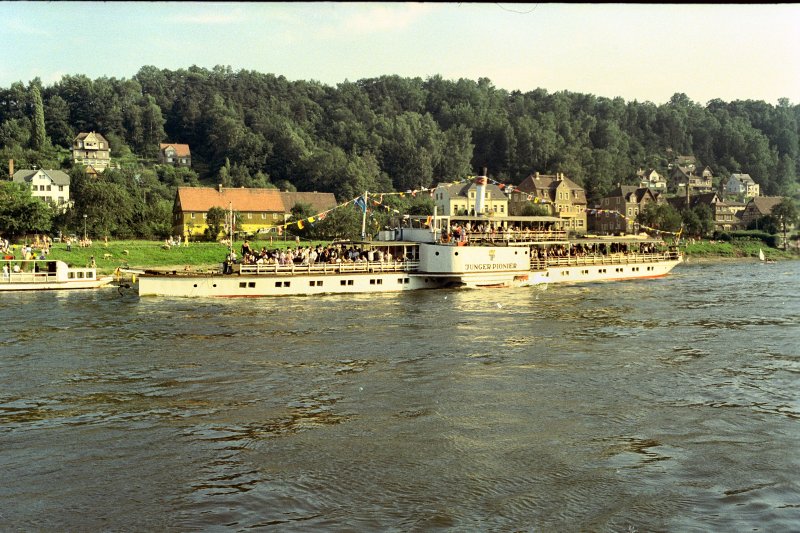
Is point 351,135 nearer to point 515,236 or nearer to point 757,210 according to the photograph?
point 757,210

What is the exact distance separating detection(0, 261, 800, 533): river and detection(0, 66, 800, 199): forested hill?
9548cm

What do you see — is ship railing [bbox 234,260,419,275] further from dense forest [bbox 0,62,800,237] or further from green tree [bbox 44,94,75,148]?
green tree [bbox 44,94,75,148]

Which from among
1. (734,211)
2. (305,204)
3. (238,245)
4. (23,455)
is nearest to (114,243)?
(238,245)

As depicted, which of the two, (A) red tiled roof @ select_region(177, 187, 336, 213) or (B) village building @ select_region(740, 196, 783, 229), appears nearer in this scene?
(A) red tiled roof @ select_region(177, 187, 336, 213)

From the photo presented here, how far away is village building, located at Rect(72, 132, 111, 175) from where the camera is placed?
146 m

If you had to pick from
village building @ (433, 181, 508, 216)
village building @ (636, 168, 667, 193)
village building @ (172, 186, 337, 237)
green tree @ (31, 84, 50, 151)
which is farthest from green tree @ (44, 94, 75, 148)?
village building @ (636, 168, 667, 193)

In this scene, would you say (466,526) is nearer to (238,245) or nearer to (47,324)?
(47,324)

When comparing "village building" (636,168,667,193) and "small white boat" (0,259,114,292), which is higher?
"village building" (636,168,667,193)

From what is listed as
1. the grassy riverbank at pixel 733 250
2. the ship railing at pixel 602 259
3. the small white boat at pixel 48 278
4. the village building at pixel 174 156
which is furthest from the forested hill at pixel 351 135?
the small white boat at pixel 48 278

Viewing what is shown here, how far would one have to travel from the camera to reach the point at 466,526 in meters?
11.2

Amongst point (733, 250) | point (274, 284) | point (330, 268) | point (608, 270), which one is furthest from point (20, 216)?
point (733, 250)

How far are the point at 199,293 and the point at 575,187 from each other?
94659 millimetres

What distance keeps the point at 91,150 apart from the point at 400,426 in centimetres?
14847

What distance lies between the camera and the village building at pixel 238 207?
305 feet
